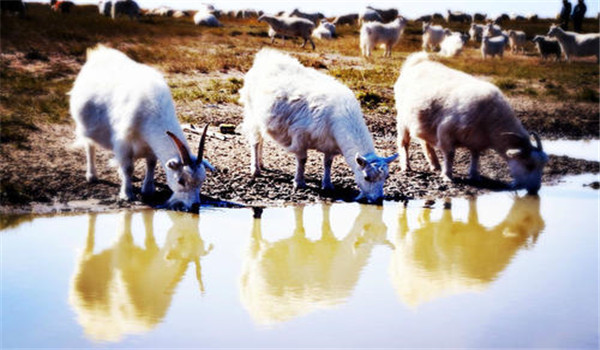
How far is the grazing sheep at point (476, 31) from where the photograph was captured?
10898mm

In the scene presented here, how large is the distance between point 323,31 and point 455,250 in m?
5.59

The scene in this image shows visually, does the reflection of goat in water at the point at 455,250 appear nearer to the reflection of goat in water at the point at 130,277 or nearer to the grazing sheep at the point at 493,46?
the reflection of goat in water at the point at 130,277

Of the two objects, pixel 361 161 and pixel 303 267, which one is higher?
pixel 361 161

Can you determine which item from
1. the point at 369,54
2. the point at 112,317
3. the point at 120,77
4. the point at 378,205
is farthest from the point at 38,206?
the point at 369,54

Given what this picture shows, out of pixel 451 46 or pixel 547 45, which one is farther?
pixel 547 45

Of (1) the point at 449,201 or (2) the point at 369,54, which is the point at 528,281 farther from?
(2) the point at 369,54

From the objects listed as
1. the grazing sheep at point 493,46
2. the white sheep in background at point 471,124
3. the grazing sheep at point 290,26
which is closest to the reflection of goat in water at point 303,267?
the white sheep in background at point 471,124

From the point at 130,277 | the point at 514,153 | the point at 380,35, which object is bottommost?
the point at 130,277

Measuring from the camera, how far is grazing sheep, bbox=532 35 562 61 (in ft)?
37.3

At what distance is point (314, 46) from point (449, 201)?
356cm

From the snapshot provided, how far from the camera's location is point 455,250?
5.38 metres

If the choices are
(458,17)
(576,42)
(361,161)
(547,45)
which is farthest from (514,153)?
(576,42)

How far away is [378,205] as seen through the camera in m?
5.82

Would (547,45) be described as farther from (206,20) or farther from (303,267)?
(303,267)
